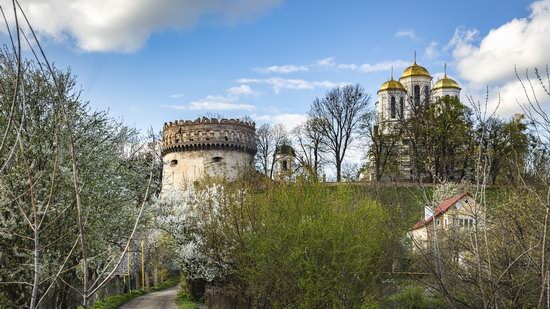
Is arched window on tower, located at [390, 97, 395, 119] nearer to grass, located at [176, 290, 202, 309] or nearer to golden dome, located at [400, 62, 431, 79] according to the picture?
golden dome, located at [400, 62, 431, 79]

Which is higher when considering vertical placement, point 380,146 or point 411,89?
point 411,89

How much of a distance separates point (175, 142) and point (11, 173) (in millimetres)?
37722

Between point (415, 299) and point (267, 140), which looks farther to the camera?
point (267, 140)

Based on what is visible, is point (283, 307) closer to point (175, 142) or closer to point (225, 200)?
point (225, 200)

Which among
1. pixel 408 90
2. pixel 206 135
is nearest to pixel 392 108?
pixel 408 90

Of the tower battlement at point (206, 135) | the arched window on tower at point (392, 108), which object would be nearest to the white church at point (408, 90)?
the arched window on tower at point (392, 108)

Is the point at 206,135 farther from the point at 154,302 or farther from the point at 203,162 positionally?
the point at 154,302

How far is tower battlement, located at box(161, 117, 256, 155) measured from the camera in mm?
49438

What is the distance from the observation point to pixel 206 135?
4959 cm

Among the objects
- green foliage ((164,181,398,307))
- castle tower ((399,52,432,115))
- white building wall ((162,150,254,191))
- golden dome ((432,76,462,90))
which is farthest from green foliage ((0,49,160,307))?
golden dome ((432,76,462,90))

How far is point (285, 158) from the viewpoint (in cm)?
5256

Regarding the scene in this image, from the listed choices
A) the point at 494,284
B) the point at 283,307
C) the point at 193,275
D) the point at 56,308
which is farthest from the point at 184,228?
the point at 494,284

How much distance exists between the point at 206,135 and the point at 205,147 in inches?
41.3

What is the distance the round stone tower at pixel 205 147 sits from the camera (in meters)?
49.2
